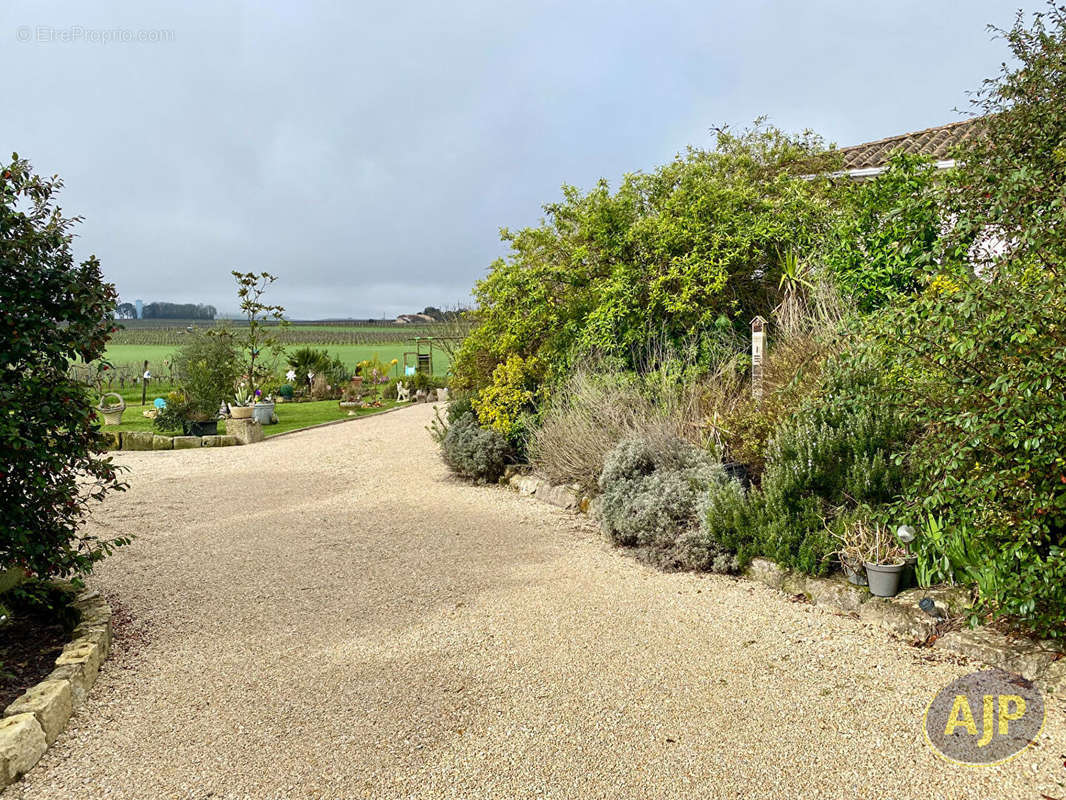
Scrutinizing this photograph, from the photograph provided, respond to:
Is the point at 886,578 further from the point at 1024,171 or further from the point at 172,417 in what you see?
the point at 172,417

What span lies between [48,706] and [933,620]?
474 centimetres

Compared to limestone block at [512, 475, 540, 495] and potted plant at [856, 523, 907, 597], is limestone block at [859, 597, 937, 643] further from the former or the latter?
limestone block at [512, 475, 540, 495]

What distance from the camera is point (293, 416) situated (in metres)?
17.1

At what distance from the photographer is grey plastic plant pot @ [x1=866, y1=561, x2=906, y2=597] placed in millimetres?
4285

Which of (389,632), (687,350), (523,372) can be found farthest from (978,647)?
(523,372)

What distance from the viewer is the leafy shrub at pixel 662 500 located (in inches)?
210

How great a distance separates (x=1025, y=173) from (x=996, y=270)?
509 mm

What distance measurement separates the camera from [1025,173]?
335cm

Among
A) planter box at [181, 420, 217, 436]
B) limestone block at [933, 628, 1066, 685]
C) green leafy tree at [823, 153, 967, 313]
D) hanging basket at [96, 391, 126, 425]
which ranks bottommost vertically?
limestone block at [933, 628, 1066, 685]

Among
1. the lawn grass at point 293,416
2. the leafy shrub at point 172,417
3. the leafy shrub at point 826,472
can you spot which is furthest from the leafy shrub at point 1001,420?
the leafy shrub at point 172,417

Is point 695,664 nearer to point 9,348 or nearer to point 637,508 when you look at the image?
point 637,508

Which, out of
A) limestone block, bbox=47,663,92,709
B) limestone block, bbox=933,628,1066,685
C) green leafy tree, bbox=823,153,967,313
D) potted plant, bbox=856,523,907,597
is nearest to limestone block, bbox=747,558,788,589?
potted plant, bbox=856,523,907,597

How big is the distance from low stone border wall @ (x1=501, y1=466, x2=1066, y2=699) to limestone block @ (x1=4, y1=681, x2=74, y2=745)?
431 cm

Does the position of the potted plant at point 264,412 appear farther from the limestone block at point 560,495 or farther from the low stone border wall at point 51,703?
the low stone border wall at point 51,703
